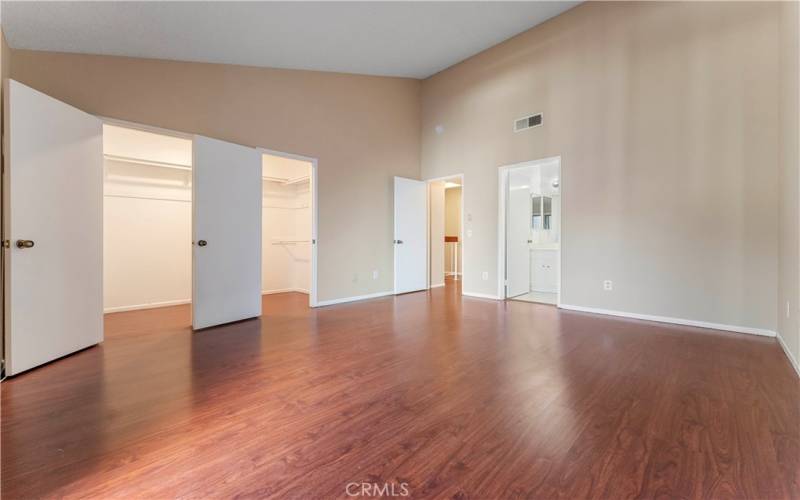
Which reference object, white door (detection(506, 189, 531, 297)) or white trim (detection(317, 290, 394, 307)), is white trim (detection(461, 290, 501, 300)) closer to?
white door (detection(506, 189, 531, 297))

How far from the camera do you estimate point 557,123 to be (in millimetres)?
4336

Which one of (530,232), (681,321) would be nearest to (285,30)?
(530,232)

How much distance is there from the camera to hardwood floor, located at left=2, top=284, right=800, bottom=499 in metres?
1.23

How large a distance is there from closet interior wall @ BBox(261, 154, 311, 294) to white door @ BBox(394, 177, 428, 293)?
154cm

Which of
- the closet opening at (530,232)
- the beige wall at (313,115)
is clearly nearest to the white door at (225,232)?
the beige wall at (313,115)

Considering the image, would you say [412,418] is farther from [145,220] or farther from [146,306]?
[145,220]

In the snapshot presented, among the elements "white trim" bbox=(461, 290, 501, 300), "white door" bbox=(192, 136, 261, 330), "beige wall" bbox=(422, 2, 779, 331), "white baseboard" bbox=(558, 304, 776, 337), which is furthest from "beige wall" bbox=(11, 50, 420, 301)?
"white baseboard" bbox=(558, 304, 776, 337)

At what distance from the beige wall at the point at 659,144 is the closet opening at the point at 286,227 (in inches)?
131

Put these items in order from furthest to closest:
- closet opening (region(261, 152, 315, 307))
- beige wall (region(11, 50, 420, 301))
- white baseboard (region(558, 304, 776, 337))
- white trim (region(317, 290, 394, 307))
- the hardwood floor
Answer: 1. closet opening (region(261, 152, 315, 307))
2. white trim (region(317, 290, 394, 307))
3. white baseboard (region(558, 304, 776, 337))
4. beige wall (region(11, 50, 420, 301))
5. the hardwood floor

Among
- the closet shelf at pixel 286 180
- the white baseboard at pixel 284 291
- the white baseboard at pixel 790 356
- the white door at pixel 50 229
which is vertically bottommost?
the white baseboard at pixel 790 356

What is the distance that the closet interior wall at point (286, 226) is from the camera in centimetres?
571

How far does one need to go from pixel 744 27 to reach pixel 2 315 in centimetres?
645

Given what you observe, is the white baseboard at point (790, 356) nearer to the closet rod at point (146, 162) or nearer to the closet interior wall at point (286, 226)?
the closet interior wall at point (286, 226)

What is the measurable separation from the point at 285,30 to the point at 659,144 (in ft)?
13.7
